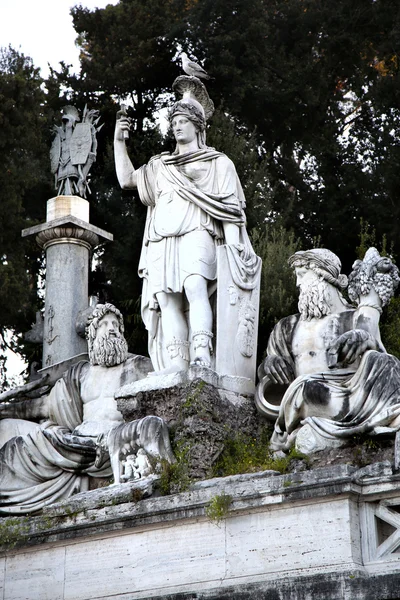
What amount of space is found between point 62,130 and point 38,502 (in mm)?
6421

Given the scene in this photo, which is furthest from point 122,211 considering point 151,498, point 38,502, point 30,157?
point 151,498

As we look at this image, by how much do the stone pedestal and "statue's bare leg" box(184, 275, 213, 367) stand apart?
12.3 feet

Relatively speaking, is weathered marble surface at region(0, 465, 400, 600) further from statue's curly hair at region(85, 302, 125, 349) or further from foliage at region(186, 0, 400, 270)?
foliage at region(186, 0, 400, 270)

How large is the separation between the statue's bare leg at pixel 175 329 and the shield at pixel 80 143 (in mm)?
4970

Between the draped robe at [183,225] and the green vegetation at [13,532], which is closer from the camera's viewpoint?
the green vegetation at [13,532]

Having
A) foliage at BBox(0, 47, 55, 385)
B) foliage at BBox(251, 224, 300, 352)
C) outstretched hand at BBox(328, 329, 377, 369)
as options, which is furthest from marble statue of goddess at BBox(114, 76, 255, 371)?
foliage at BBox(0, 47, 55, 385)

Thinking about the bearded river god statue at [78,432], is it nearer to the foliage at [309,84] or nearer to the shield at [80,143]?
the shield at [80,143]

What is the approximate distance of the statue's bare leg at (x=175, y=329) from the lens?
34.5 ft

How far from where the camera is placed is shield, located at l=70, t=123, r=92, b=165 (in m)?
15.4

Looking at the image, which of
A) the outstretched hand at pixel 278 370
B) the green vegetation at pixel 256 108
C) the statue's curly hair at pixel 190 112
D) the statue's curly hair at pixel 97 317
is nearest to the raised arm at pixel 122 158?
the statue's curly hair at pixel 190 112

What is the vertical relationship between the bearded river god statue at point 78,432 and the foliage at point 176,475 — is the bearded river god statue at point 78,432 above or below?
above

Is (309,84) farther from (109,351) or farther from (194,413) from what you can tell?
(194,413)

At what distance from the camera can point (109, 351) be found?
37.3ft

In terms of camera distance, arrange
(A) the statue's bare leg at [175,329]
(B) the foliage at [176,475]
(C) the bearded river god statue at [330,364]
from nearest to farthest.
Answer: (C) the bearded river god statue at [330,364] < (B) the foliage at [176,475] < (A) the statue's bare leg at [175,329]
